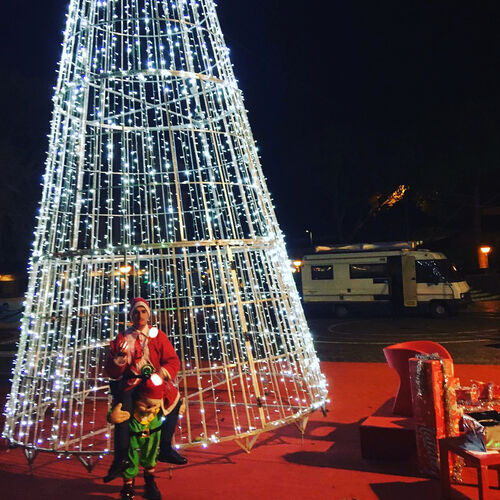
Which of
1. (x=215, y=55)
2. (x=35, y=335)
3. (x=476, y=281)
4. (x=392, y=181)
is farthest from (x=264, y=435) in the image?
(x=392, y=181)

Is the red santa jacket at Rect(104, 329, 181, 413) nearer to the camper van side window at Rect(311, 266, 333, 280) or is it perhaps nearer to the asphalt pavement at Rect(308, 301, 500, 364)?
the asphalt pavement at Rect(308, 301, 500, 364)

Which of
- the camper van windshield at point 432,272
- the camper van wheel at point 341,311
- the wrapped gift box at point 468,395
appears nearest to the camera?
the wrapped gift box at point 468,395

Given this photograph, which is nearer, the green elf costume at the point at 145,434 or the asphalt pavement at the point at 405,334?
the green elf costume at the point at 145,434

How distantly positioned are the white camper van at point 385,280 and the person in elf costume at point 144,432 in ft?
45.3

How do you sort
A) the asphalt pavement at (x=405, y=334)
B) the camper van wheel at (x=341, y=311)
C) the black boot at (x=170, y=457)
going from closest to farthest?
the black boot at (x=170, y=457) → the asphalt pavement at (x=405, y=334) → the camper van wheel at (x=341, y=311)

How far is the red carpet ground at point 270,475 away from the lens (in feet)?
12.7

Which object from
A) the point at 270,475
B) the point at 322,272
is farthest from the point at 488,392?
the point at 322,272

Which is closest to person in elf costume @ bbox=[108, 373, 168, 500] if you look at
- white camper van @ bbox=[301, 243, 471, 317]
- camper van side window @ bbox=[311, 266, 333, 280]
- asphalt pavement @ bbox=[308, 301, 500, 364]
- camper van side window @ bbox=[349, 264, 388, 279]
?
asphalt pavement @ bbox=[308, 301, 500, 364]

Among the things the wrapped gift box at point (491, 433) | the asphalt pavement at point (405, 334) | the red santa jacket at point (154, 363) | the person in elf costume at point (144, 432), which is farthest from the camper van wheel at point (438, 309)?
the person in elf costume at point (144, 432)

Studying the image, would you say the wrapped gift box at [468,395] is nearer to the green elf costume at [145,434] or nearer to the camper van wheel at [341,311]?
the green elf costume at [145,434]

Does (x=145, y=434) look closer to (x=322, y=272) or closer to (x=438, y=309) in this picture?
(x=438, y=309)

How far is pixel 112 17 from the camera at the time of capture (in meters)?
5.32

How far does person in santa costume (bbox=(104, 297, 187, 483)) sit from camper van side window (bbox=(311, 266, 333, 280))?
13919 millimetres

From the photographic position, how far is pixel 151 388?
3816mm
